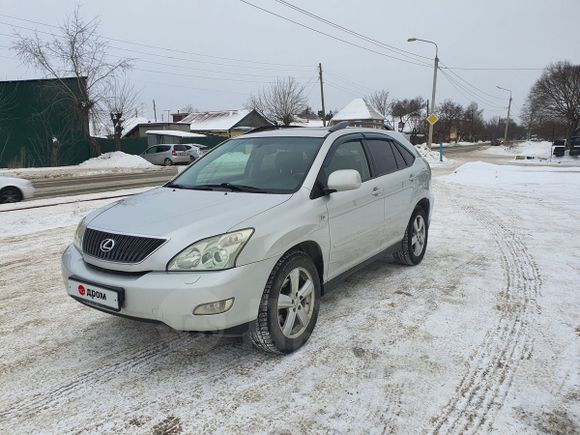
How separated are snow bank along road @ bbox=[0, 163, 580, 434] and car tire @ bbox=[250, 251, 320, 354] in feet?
0.50

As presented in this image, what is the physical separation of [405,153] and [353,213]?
6.04 feet

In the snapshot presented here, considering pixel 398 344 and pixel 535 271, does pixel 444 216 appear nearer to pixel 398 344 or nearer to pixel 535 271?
pixel 535 271

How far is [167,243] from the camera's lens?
2.82 metres

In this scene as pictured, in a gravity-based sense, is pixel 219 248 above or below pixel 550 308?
above

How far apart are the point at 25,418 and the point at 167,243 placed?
130 centimetres

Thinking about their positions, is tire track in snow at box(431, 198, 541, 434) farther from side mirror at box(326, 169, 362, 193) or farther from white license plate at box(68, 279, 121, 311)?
white license plate at box(68, 279, 121, 311)

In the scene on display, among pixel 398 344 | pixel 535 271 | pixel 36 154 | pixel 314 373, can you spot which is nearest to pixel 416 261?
pixel 535 271

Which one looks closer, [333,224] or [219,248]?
[219,248]

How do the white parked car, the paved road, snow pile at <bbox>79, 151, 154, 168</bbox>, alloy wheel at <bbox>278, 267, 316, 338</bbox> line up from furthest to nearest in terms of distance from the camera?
snow pile at <bbox>79, 151, 154, 168</bbox> < the paved road < the white parked car < alloy wheel at <bbox>278, 267, 316, 338</bbox>

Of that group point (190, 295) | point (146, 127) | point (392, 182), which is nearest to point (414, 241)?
point (392, 182)

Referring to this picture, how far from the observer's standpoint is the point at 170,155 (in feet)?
101

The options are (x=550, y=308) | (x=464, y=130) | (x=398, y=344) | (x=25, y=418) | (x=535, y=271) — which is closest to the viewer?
(x=25, y=418)

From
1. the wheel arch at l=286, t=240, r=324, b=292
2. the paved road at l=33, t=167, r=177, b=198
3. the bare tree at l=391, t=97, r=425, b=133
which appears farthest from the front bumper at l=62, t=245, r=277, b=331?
the bare tree at l=391, t=97, r=425, b=133

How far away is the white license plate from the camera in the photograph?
285cm
